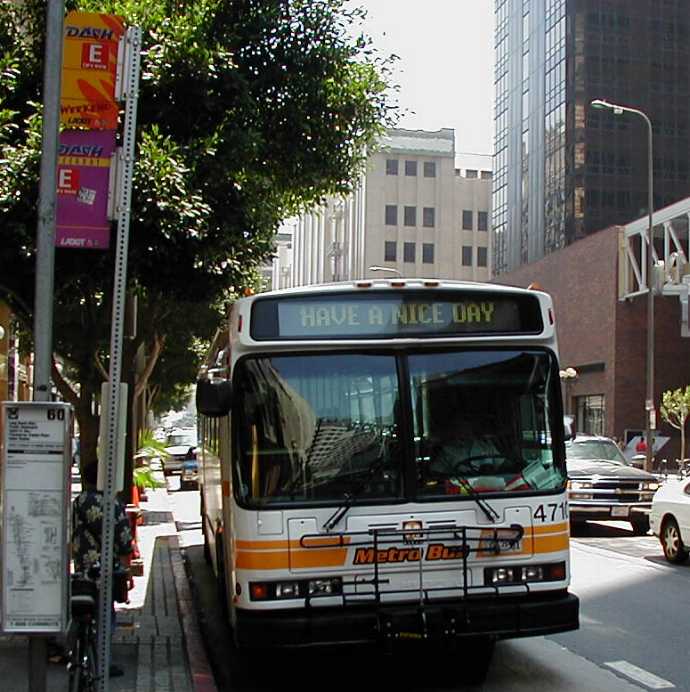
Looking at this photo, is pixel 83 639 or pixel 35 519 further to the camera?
pixel 83 639

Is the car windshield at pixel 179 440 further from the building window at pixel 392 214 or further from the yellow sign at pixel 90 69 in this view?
the yellow sign at pixel 90 69

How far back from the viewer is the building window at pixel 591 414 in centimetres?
5412

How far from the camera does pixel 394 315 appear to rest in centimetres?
771

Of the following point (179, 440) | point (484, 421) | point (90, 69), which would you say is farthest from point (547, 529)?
point (179, 440)

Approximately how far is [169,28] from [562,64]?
6207 cm

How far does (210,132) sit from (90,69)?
15.3ft

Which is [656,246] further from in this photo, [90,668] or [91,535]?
[90,668]

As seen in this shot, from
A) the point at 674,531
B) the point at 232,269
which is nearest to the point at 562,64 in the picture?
the point at 674,531

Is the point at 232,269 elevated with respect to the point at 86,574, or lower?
elevated

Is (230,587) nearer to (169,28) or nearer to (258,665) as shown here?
(258,665)

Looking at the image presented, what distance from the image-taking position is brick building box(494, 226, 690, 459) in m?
51.8

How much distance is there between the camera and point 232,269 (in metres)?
10.6

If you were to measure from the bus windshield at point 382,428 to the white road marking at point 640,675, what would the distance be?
1.81 metres

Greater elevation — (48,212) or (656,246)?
(656,246)
